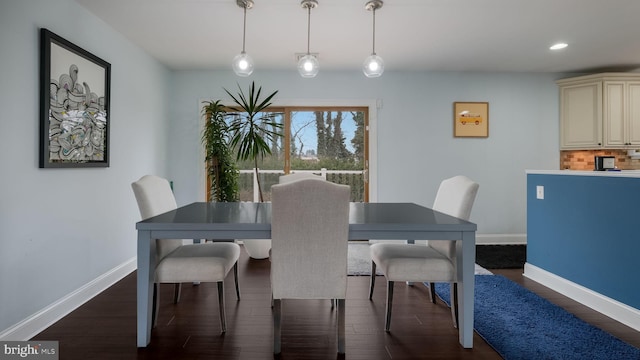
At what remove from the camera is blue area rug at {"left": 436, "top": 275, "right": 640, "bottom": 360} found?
1.98m

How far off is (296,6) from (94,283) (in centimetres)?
296

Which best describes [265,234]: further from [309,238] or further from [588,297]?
[588,297]

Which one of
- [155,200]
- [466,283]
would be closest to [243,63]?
[155,200]

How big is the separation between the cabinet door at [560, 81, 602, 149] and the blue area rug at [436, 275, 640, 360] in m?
2.86

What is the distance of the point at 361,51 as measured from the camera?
3889 mm

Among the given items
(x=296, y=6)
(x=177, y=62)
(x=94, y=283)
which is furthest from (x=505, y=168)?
(x=94, y=283)

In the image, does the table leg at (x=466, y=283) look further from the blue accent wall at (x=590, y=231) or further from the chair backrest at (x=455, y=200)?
the blue accent wall at (x=590, y=231)

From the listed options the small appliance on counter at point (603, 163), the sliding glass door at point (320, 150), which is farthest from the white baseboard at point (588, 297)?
the sliding glass door at point (320, 150)

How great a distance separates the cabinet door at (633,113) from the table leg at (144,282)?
5759mm

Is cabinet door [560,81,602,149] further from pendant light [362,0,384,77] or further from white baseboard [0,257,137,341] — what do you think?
white baseboard [0,257,137,341]

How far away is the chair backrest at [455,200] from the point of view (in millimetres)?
2232

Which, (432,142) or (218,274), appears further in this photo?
(432,142)

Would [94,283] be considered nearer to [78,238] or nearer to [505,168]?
[78,238]

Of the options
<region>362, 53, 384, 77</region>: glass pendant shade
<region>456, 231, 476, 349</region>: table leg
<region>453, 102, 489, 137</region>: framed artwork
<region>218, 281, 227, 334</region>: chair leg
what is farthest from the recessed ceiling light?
<region>218, 281, 227, 334</region>: chair leg
